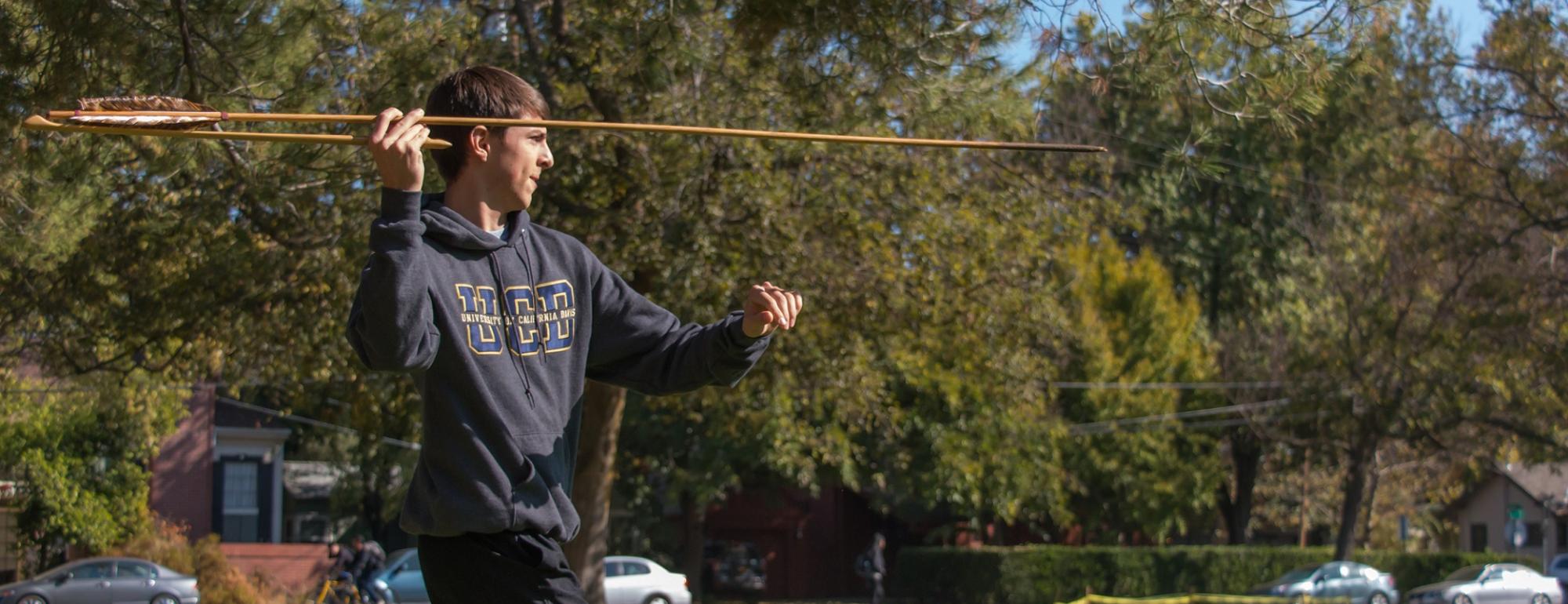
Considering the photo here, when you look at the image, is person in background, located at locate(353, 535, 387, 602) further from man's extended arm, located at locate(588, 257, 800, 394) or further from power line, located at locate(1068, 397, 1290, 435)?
man's extended arm, located at locate(588, 257, 800, 394)

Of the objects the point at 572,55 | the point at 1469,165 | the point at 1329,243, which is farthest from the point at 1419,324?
the point at 572,55

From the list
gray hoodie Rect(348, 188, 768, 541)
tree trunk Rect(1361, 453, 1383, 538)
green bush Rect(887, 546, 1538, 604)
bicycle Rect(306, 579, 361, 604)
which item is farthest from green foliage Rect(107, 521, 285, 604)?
tree trunk Rect(1361, 453, 1383, 538)

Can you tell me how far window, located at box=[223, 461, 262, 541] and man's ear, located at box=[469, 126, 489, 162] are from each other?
29413mm

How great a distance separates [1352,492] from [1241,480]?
300 inches

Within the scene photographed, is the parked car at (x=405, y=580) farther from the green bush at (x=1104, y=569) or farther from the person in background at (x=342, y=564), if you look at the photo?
the green bush at (x=1104, y=569)

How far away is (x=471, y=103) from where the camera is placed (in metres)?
3.01

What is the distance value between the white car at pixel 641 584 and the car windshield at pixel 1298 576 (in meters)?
11.8

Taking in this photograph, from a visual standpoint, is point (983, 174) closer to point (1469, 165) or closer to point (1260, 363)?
point (1469, 165)

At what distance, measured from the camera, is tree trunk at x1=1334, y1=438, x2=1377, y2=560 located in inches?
1179

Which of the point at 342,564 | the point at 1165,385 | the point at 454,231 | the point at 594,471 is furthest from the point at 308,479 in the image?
the point at 454,231

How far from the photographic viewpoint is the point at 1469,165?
52.8ft

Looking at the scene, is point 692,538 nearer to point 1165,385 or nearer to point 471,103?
point 1165,385

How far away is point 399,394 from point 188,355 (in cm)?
292

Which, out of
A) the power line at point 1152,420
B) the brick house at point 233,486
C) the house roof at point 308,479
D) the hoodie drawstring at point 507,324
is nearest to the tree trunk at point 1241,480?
the power line at point 1152,420
